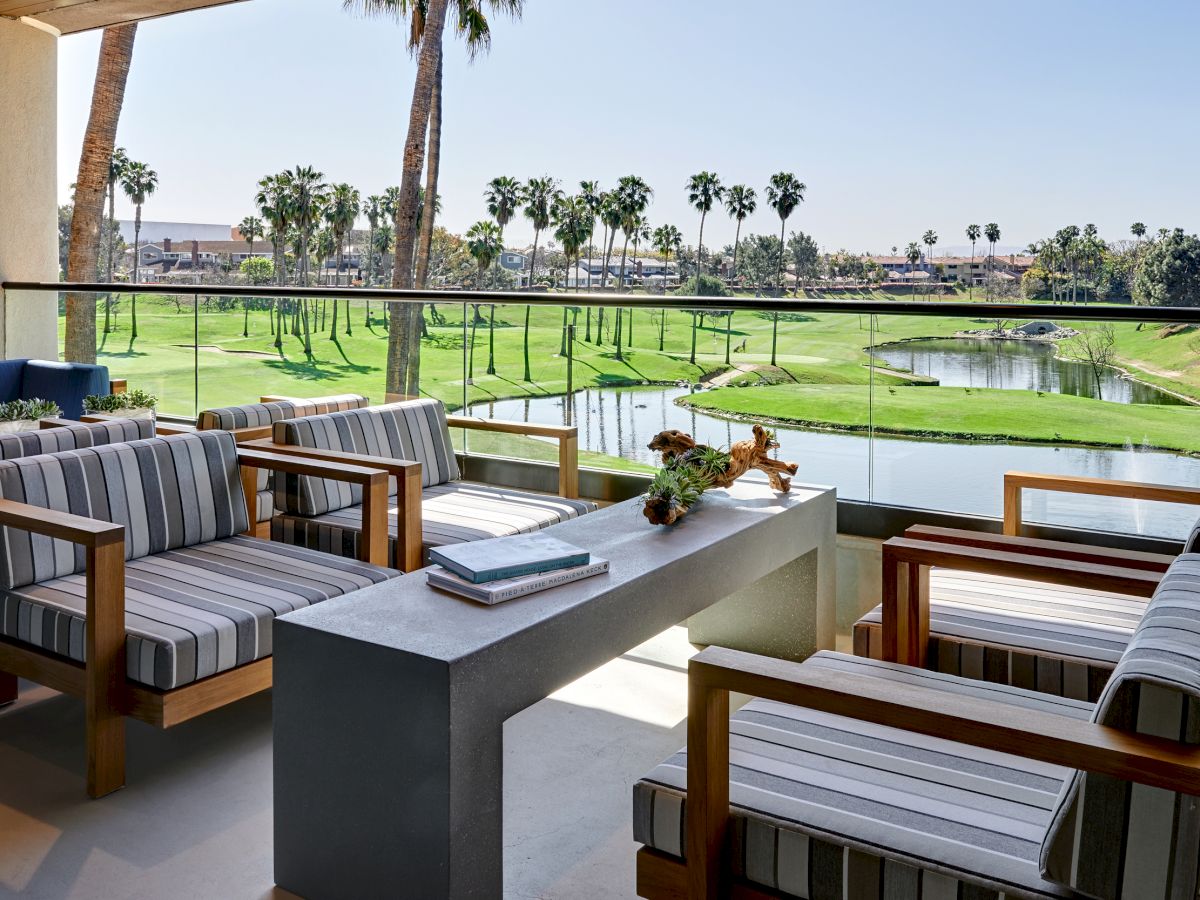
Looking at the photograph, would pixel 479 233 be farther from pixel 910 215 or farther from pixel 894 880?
pixel 894 880

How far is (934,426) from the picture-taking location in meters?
3.70

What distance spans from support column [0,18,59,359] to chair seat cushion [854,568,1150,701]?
5.97m

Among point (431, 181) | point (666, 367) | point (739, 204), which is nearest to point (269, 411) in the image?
point (666, 367)

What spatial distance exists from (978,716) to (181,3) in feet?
19.5

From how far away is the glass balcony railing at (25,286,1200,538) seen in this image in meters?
3.39

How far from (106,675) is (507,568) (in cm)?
103

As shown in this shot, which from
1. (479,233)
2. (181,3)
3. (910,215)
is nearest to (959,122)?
(910,215)

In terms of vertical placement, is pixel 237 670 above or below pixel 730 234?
below

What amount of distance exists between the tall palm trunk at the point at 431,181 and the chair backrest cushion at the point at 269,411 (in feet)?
40.6

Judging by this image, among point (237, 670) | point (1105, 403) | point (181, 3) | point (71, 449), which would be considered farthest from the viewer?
point (181, 3)

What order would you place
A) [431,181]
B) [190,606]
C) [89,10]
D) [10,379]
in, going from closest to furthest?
[190,606] < [10,379] < [89,10] < [431,181]

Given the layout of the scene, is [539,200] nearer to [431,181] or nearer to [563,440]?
[431,181]

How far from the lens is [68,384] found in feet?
17.6

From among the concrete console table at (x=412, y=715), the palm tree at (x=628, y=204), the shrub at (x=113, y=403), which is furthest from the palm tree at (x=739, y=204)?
the concrete console table at (x=412, y=715)
